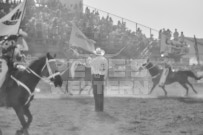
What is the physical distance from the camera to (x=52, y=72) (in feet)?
26.5

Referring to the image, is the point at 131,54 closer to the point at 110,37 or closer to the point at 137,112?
the point at 110,37

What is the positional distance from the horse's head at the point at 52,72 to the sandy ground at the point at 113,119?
4.81 feet

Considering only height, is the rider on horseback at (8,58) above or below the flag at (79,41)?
below

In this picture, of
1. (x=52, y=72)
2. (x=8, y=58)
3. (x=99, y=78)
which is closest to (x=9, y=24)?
(x=8, y=58)

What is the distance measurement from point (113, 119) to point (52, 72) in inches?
138

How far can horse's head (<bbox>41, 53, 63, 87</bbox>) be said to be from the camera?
26.2 feet

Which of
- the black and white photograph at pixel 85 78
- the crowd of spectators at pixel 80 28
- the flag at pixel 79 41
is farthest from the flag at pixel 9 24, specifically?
the crowd of spectators at pixel 80 28

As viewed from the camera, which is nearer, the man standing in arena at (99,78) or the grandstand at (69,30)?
the man standing in arena at (99,78)

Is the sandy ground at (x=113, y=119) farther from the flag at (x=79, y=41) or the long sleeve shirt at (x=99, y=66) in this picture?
the flag at (x=79, y=41)

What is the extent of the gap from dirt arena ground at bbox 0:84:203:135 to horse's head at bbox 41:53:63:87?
4.81ft

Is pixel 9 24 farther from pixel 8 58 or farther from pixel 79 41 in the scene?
pixel 79 41

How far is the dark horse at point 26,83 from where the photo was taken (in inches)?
314

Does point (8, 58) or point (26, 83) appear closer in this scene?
point (26, 83)

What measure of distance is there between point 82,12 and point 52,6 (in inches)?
89.4
